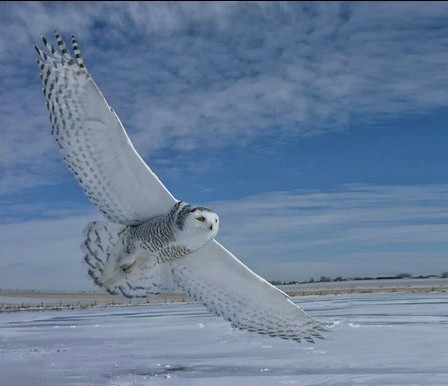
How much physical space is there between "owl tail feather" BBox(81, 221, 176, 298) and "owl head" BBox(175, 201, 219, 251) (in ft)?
2.12

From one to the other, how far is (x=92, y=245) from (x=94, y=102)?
1.81m

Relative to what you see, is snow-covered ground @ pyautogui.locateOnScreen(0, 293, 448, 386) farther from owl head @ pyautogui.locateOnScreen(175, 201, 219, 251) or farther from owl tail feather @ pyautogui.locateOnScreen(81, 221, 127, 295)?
owl head @ pyautogui.locateOnScreen(175, 201, 219, 251)

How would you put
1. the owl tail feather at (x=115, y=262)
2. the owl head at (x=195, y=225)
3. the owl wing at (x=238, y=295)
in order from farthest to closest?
the owl wing at (x=238, y=295) < the owl tail feather at (x=115, y=262) < the owl head at (x=195, y=225)

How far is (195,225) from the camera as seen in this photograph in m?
7.03

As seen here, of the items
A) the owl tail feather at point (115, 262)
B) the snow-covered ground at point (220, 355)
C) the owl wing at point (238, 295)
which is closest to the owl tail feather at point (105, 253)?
the owl tail feather at point (115, 262)

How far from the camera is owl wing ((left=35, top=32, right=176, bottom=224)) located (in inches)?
276

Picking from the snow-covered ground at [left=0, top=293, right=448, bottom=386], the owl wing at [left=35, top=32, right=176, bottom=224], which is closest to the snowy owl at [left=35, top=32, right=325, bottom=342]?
the owl wing at [left=35, top=32, right=176, bottom=224]

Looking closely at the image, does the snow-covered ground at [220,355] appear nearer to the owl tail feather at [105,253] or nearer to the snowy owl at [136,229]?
the snowy owl at [136,229]

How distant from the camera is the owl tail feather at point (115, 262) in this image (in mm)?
7707

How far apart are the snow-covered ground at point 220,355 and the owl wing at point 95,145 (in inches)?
145

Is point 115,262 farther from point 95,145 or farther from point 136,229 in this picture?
point 95,145

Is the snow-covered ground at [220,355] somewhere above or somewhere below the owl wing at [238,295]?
below

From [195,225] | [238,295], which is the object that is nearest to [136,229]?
[195,225]

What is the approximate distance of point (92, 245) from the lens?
7910mm
